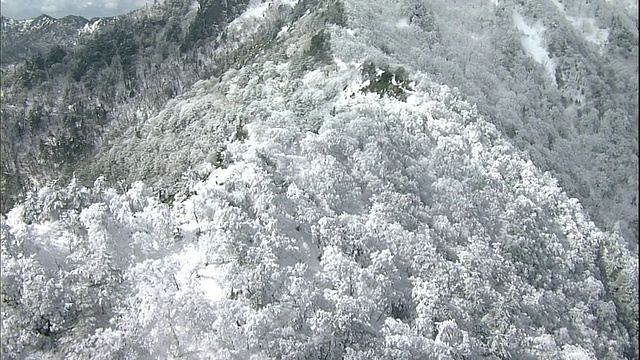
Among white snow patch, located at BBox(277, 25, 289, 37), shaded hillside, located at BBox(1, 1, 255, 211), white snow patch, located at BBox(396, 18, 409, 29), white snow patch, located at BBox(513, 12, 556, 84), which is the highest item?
white snow patch, located at BBox(396, 18, 409, 29)

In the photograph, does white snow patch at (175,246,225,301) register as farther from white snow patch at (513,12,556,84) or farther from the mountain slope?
white snow patch at (513,12,556,84)

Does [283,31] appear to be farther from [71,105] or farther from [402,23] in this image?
Result: [71,105]

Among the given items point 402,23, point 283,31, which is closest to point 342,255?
point 402,23

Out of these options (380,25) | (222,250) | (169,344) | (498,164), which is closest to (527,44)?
(380,25)

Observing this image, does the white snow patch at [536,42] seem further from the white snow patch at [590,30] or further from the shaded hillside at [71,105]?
the shaded hillside at [71,105]

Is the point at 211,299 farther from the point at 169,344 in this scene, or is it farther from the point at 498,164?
the point at 498,164

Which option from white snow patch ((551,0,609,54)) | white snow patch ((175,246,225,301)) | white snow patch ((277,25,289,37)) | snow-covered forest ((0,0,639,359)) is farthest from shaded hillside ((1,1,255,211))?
white snow patch ((551,0,609,54))
